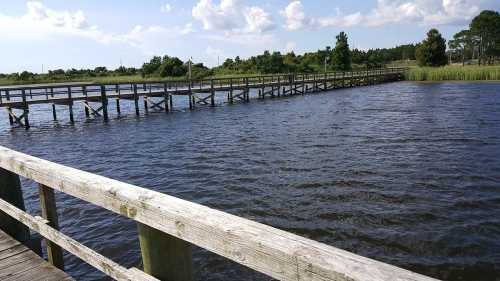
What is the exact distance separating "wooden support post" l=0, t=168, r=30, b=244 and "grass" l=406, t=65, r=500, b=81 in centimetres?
6436

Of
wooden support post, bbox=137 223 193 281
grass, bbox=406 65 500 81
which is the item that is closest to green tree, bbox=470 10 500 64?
grass, bbox=406 65 500 81

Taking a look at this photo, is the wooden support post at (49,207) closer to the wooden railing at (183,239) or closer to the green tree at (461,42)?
the wooden railing at (183,239)

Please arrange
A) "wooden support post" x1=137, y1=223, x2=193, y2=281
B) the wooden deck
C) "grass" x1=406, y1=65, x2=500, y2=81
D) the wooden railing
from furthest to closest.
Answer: "grass" x1=406, y1=65, x2=500, y2=81, the wooden deck, "wooden support post" x1=137, y1=223, x2=193, y2=281, the wooden railing

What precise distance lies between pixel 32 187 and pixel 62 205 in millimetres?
2871

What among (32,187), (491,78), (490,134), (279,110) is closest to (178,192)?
(32,187)

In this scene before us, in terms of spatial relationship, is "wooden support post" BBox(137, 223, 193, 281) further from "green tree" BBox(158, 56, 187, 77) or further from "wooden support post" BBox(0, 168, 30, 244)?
"green tree" BBox(158, 56, 187, 77)

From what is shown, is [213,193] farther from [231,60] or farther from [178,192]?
[231,60]

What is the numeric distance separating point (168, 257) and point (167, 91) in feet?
118

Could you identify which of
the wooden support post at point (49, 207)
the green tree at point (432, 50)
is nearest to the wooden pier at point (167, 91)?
the green tree at point (432, 50)

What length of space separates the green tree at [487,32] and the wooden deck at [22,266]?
11765 centimetres

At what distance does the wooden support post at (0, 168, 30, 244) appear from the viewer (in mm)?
4676

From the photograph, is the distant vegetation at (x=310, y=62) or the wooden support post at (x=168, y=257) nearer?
the wooden support post at (x=168, y=257)

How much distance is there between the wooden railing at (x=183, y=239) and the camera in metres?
1.77

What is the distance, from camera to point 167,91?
37.6 m
